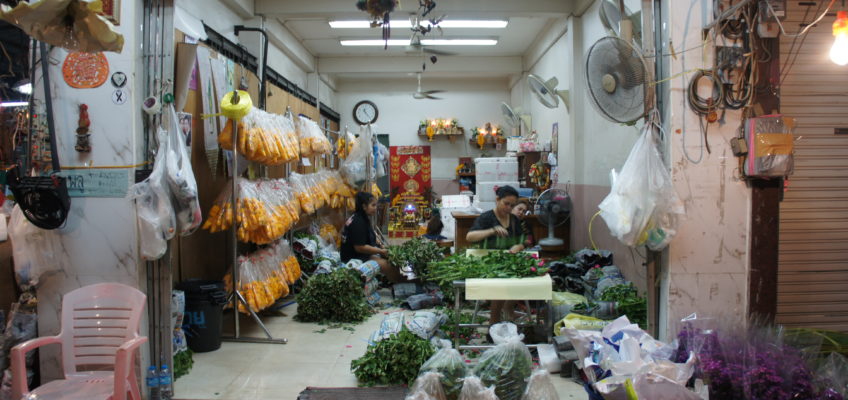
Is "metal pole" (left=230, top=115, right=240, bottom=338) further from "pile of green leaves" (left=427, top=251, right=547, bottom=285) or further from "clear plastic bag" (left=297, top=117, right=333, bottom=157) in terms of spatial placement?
"pile of green leaves" (left=427, top=251, right=547, bottom=285)

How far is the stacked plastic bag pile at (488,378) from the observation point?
2752 mm

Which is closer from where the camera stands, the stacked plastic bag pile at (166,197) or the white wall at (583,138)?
the stacked plastic bag pile at (166,197)

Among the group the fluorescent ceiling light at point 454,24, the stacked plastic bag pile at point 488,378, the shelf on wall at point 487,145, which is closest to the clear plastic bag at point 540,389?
the stacked plastic bag pile at point 488,378

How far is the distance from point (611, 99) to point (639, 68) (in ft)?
1.12

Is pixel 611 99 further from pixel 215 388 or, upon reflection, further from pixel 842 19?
pixel 215 388

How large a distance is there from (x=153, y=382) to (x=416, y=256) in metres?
3.48

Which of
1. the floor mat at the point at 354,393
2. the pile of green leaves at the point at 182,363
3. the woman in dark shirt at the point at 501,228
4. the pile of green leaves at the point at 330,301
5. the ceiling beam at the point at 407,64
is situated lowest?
the floor mat at the point at 354,393

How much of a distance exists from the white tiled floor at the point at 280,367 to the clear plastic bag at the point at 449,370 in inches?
36.3

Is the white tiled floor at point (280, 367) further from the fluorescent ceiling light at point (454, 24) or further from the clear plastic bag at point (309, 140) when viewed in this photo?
the fluorescent ceiling light at point (454, 24)

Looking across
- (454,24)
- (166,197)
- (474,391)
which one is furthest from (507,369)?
(454,24)

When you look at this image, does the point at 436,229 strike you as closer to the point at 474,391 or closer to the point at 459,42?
the point at 459,42

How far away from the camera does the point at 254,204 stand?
461 cm

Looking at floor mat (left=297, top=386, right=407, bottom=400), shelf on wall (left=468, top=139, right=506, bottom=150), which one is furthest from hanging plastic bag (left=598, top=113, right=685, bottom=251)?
shelf on wall (left=468, top=139, right=506, bottom=150)

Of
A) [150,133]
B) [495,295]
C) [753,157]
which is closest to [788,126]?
[753,157]
